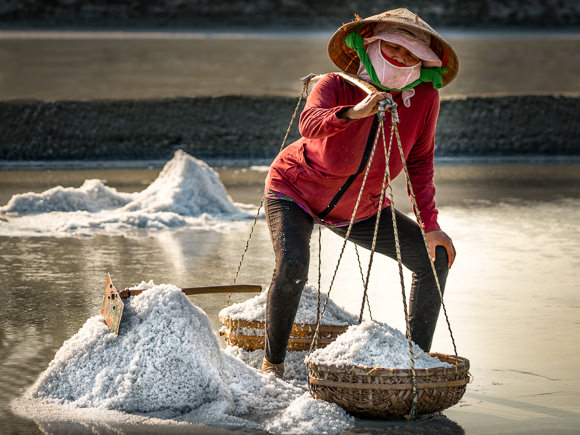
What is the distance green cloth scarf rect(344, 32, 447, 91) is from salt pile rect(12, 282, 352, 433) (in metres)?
0.93

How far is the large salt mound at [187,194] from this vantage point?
8336 millimetres

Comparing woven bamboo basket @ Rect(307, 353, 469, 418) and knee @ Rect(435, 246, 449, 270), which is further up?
knee @ Rect(435, 246, 449, 270)

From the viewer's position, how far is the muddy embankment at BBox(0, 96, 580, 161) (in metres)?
15.0

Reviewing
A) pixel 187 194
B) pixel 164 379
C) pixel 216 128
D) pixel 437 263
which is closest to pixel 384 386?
pixel 437 263

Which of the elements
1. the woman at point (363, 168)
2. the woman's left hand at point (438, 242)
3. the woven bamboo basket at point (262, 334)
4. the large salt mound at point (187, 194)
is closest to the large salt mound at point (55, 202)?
the large salt mound at point (187, 194)

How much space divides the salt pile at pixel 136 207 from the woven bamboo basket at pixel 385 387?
186 inches

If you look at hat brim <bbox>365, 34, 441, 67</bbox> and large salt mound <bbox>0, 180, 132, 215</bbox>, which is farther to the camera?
large salt mound <bbox>0, 180, 132, 215</bbox>

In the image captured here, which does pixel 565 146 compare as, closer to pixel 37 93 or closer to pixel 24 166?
pixel 24 166

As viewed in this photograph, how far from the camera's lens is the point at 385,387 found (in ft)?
10.1

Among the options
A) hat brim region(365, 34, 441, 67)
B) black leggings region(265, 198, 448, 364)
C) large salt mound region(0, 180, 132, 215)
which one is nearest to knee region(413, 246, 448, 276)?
black leggings region(265, 198, 448, 364)

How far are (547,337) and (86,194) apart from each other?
4911 mm

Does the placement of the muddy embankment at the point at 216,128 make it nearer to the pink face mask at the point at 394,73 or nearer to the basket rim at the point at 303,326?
the basket rim at the point at 303,326

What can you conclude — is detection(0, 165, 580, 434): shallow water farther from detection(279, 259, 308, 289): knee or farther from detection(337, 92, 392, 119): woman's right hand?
detection(337, 92, 392, 119): woman's right hand

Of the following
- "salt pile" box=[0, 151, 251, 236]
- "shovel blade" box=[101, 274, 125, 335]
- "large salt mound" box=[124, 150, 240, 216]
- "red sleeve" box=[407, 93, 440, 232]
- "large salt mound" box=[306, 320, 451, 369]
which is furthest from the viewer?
"large salt mound" box=[124, 150, 240, 216]
